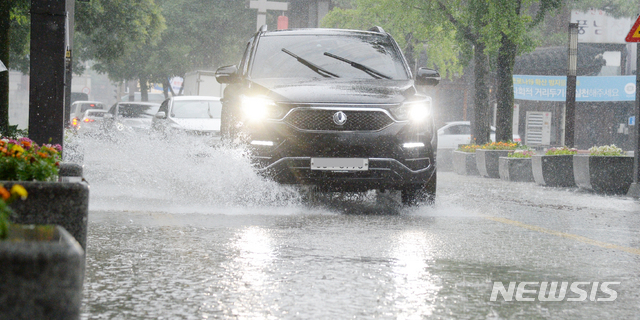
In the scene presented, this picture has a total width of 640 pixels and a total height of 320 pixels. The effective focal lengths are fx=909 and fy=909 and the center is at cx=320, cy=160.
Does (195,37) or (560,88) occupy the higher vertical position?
(195,37)

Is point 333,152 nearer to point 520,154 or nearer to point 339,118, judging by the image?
point 339,118

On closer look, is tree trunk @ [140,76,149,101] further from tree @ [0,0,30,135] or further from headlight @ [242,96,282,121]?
headlight @ [242,96,282,121]

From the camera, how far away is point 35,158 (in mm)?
4898

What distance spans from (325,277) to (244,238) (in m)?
1.81

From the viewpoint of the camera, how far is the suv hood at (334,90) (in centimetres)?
891

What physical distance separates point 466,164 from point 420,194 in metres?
13.9

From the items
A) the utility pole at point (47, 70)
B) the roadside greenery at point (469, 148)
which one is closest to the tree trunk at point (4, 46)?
the utility pole at point (47, 70)

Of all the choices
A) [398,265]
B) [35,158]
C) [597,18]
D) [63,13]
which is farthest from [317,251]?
[597,18]

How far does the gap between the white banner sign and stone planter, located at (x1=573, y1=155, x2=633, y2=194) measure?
3109 centimetres

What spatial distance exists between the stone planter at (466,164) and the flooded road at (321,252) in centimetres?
1129

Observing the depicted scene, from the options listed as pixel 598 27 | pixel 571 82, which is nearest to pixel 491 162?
pixel 571 82

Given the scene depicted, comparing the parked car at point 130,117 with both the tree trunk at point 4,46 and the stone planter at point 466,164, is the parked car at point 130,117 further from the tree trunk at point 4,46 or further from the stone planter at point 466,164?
the tree trunk at point 4,46

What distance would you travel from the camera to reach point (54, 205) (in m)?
4.12

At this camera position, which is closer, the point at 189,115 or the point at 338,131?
the point at 338,131
